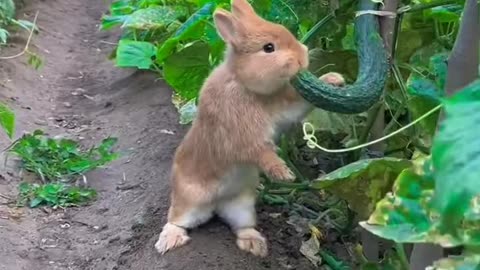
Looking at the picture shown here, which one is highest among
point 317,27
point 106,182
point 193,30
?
point 317,27

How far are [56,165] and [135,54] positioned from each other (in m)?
0.72

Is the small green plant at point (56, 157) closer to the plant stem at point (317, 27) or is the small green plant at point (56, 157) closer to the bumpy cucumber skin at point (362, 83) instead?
the plant stem at point (317, 27)

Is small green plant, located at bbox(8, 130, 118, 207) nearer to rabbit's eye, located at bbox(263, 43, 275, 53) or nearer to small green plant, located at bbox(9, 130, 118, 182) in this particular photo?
small green plant, located at bbox(9, 130, 118, 182)

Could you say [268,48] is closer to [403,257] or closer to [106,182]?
[403,257]

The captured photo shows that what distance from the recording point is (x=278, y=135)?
7.23 ft

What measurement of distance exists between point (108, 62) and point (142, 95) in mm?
1050

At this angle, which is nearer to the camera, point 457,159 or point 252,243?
point 457,159

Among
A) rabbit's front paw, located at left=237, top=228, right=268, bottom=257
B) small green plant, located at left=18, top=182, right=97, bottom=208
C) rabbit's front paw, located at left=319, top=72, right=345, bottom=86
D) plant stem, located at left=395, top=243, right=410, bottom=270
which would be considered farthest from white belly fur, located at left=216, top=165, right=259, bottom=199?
small green plant, located at left=18, top=182, right=97, bottom=208

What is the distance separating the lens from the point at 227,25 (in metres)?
2.10

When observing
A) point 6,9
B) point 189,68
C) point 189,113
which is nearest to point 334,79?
point 189,68

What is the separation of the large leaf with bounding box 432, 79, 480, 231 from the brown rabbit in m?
1.18

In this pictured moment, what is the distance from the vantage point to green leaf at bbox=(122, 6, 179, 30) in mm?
3785

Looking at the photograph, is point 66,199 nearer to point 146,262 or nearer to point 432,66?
point 146,262

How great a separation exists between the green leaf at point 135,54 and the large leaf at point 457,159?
10.4 feet
